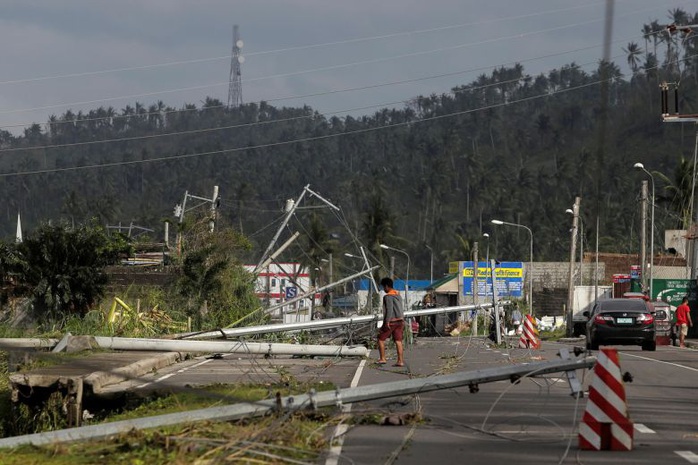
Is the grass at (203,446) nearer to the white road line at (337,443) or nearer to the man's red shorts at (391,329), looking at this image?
the white road line at (337,443)

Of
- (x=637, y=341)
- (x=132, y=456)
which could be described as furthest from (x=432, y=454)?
(x=637, y=341)

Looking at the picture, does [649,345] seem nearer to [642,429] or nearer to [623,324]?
[623,324]

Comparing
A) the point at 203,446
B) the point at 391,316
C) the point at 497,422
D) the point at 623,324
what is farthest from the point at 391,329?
the point at 203,446

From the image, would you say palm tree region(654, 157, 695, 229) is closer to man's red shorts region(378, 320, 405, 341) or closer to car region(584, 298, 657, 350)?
car region(584, 298, 657, 350)

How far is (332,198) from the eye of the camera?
200 meters

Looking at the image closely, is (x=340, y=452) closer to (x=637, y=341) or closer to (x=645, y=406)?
(x=645, y=406)

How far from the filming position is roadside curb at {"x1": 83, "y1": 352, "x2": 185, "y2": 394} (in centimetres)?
1608

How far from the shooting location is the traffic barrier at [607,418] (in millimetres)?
11164

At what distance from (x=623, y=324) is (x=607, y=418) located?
946 inches

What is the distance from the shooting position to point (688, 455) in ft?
35.2

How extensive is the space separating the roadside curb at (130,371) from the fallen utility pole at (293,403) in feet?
1.81

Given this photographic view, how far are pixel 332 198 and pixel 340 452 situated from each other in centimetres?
18886

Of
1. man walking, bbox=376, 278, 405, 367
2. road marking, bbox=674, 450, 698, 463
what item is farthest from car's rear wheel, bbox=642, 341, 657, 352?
road marking, bbox=674, 450, 698, 463

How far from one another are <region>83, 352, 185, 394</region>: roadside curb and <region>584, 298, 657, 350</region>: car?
42.2ft
